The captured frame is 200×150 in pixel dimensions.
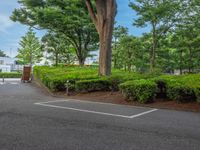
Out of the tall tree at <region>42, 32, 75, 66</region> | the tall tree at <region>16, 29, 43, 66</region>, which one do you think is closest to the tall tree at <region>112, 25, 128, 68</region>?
the tall tree at <region>42, 32, 75, 66</region>

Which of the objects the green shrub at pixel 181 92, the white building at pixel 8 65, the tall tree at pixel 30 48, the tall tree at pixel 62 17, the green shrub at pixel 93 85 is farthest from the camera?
the white building at pixel 8 65

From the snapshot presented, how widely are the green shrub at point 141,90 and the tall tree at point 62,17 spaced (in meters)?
11.9

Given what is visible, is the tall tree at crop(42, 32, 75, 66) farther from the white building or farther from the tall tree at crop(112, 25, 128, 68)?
the white building

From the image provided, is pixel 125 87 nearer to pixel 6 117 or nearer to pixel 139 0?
pixel 6 117

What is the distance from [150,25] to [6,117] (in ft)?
50.3

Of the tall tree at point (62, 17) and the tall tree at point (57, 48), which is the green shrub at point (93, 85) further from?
the tall tree at point (57, 48)

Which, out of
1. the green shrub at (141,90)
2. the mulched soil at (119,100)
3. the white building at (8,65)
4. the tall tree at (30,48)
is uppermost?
the tall tree at (30,48)

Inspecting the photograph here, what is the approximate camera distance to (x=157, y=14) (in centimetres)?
1677

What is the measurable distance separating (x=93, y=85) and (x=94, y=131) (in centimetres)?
575

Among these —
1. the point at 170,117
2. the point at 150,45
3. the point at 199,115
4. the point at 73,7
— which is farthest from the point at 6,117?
the point at 150,45

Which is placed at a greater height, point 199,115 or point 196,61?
point 196,61

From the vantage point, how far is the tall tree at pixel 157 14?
16500 mm

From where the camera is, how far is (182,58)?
73.0ft

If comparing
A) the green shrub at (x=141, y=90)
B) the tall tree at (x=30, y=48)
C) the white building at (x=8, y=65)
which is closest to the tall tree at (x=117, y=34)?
the tall tree at (x=30, y=48)
